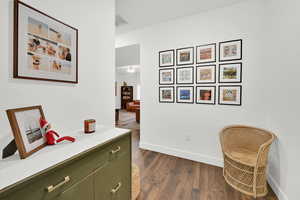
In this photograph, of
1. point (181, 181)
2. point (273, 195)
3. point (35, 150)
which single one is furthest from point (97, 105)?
point (273, 195)

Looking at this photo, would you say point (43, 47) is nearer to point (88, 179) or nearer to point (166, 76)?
point (88, 179)

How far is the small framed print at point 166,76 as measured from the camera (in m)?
2.66

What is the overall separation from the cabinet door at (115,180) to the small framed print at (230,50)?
2193 millimetres

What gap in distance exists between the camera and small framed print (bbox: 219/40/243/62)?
2074 mm

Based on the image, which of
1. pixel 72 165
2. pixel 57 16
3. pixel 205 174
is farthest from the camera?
pixel 205 174

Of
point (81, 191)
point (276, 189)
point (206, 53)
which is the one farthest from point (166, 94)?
point (81, 191)

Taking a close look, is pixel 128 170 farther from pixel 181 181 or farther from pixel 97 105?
pixel 181 181

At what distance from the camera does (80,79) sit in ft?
4.20

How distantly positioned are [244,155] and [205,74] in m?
1.41

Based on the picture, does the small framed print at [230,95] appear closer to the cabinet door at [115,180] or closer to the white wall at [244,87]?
the white wall at [244,87]

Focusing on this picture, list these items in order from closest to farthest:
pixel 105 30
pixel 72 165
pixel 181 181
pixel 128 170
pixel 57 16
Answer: pixel 72 165 < pixel 57 16 < pixel 128 170 < pixel 105 30 < pixel 181 181

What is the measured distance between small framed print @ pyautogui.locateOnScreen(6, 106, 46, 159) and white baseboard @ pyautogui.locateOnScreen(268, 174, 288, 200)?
241cm

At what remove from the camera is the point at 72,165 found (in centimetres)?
73

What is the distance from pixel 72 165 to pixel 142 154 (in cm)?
216
